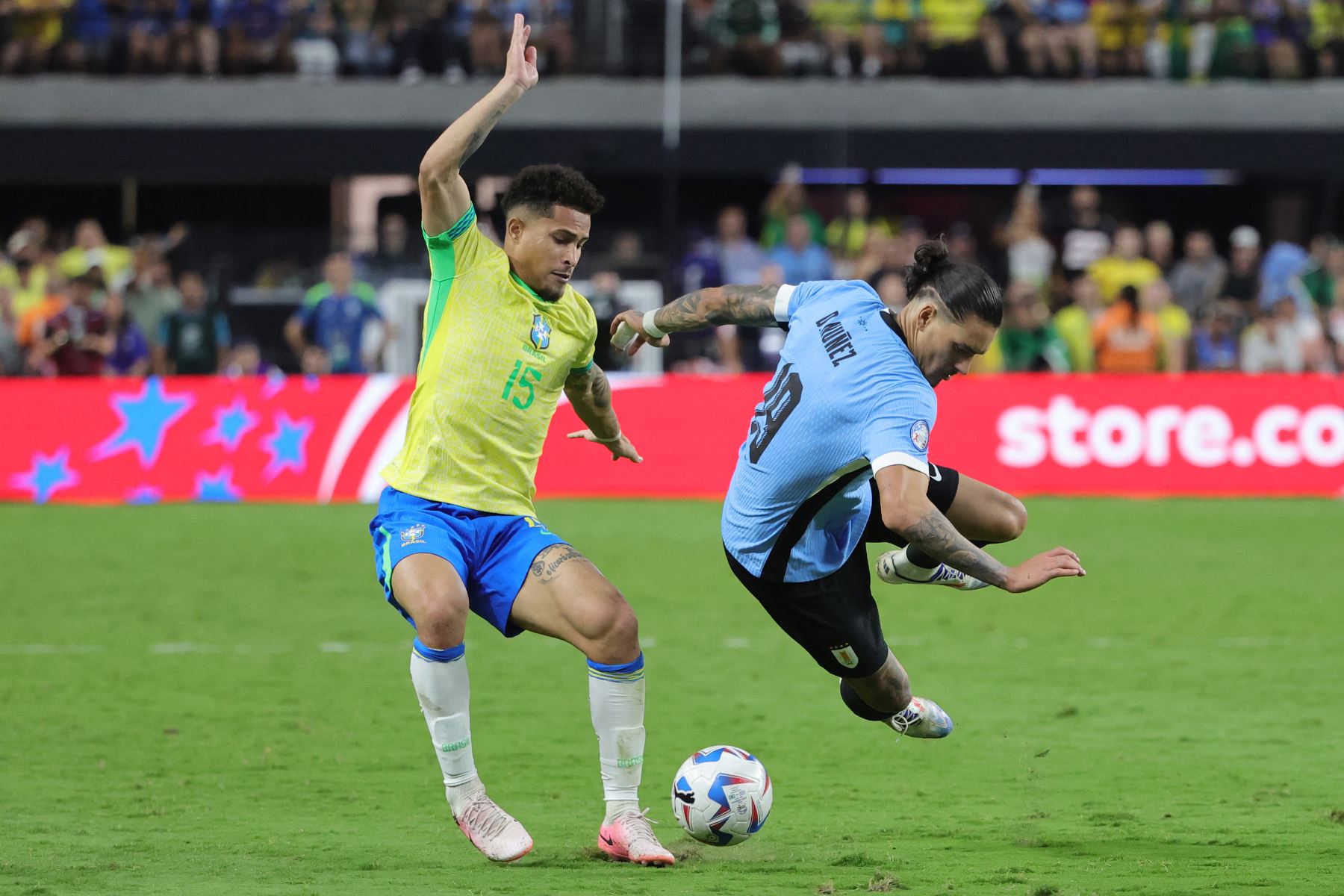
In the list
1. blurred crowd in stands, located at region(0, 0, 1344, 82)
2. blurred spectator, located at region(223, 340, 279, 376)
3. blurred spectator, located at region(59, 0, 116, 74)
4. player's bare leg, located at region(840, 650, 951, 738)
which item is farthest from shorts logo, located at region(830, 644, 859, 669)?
blurred spectator, located at region(59, 0, 116, 74)

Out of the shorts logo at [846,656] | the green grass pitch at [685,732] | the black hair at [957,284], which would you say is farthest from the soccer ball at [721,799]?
the black hair at [957,284]

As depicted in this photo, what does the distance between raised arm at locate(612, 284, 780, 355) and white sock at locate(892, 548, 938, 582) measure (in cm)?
122

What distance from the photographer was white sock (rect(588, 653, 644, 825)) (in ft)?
19.5

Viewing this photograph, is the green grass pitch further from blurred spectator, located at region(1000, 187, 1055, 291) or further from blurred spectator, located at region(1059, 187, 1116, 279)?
blurred spectator, located at region(1059, 187, 1116, 279)

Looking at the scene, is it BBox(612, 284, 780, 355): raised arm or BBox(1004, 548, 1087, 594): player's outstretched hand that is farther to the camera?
BBox(612, 284, 780, 355): raised arm

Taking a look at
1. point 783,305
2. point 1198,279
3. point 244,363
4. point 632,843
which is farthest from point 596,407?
point 1198,279

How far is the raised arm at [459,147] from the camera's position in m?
5.79

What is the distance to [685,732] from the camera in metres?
8.06

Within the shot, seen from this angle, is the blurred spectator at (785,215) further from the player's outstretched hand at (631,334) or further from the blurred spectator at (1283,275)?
the player's outstretched hand at (631,334)

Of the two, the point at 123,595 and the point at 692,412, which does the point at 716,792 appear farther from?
the point at 692,412

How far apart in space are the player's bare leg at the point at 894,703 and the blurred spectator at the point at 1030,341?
11.6 meters

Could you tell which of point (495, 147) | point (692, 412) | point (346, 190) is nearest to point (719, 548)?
point (692, 412)

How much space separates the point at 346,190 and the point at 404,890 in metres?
21.1

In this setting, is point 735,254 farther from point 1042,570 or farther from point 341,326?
point 1042,570
